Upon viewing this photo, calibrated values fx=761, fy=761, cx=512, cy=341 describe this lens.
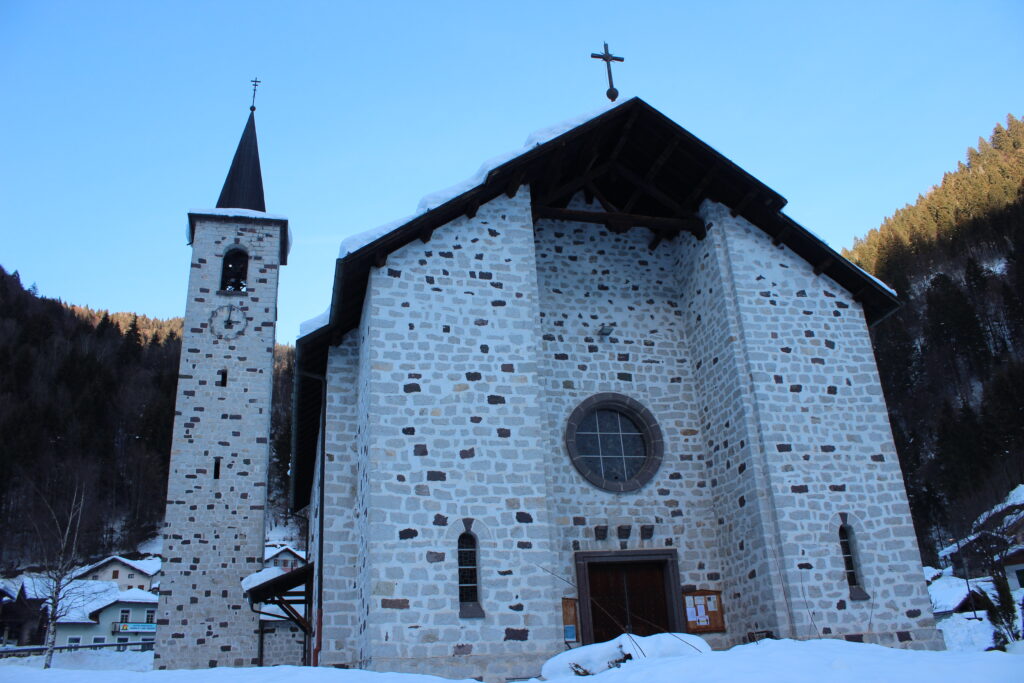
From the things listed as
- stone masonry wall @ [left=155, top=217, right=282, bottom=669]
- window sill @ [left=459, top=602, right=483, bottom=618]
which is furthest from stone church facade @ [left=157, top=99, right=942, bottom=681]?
stone masonry wall @ [left=155, top=217, right=282, bottom=669]

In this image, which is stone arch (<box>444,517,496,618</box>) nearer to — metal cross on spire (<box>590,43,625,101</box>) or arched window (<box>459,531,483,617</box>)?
arched window (<box>459,531,483,617</box>)

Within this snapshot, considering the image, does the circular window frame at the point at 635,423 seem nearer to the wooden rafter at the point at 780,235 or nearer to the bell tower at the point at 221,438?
the wooden rafter at the point at 780,235

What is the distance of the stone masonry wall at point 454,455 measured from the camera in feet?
25.5

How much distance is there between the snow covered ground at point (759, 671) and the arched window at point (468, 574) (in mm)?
1780

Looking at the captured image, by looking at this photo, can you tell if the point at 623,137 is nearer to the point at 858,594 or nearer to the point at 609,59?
the point at 609,59

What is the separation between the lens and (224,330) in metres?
19.5

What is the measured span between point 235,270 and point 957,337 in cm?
4257

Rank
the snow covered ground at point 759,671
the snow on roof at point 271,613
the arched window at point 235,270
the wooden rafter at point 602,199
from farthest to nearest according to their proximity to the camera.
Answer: the arched window at point 235,270
the snow on roof at point 271,613
the wooden rafter at point 602,199
the snow covered ground at point 759,671

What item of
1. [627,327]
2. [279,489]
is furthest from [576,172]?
[279,489]

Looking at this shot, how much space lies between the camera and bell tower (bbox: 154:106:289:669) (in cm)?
1648

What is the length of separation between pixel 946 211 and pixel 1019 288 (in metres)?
14.6

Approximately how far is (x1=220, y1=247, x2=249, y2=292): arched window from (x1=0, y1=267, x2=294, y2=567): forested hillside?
30.8 meters

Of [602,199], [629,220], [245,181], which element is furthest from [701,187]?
[245,181]

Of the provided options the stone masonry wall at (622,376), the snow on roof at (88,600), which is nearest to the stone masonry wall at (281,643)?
the stone masonry wall at (622,376)
